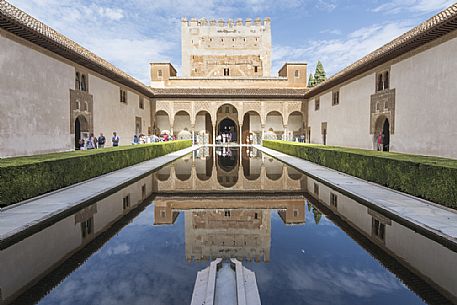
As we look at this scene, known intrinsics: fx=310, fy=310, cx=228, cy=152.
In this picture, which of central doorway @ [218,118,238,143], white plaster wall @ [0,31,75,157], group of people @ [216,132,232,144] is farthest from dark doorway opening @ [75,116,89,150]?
central doorway @ [218,118,238,143]

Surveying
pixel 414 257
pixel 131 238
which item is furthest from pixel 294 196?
pixel 131 238

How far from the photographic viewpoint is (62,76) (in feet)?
46.5

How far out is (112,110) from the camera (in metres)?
19.9

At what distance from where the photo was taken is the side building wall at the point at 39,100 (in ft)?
34.8

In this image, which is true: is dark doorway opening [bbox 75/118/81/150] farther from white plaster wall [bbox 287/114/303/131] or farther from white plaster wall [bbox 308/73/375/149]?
white plaster wall [bbox 287/114/303/131]

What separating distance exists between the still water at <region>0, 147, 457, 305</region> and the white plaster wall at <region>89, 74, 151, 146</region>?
12.9 meters

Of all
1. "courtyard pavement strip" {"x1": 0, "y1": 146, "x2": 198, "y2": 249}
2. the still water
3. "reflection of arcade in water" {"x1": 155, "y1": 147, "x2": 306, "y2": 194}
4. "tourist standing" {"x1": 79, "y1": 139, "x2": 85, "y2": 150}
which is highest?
"tourist standing" {"x1": 79, "y1": 139, "x2": 85, "y2": 150}

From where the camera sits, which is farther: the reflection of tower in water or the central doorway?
the central doorway

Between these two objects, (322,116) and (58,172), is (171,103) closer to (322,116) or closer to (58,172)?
(322,116)

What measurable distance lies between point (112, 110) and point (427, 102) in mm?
17101

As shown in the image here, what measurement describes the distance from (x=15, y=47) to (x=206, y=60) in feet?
106

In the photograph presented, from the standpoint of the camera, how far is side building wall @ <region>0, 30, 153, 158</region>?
1060cm

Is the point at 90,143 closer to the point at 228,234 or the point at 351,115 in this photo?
the point at 228,234

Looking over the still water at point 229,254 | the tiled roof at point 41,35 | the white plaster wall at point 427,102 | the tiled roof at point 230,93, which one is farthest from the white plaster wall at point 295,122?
the still water at point 229,254
